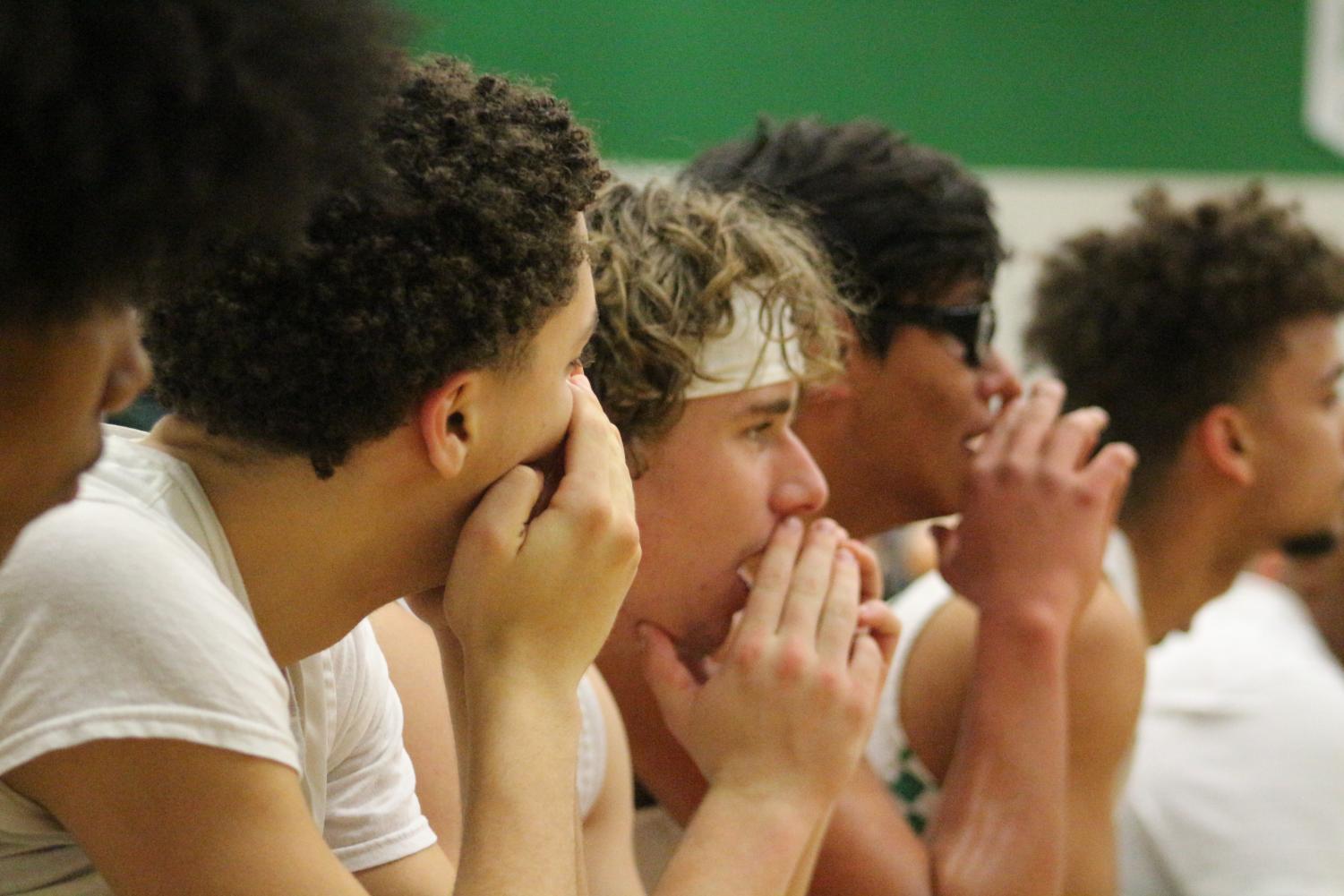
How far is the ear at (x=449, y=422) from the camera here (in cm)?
98

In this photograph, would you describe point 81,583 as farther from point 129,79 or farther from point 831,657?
point 831,657

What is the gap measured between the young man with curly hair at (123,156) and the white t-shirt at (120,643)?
0.27 feet

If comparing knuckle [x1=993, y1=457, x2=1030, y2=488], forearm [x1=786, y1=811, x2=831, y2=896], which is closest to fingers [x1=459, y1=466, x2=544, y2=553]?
forearm [x1=786, y1=811, x2=831, y2=896]

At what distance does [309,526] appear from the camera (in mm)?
989


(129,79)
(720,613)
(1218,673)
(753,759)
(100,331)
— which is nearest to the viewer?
(129,79)

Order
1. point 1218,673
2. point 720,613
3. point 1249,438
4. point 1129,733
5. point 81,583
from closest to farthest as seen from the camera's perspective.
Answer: point 81,583 → point 720,613 → point 1129,733 → point 1249,438 → point 1218,673

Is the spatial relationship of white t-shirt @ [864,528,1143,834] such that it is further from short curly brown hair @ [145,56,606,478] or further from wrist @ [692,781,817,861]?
short curly brown hair @ [145,56,606,478]

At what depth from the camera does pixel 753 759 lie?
1316 mm

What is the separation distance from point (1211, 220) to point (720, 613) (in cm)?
136

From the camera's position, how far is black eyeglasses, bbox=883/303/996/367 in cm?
190

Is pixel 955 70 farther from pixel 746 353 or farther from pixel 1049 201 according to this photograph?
pixel 746 353

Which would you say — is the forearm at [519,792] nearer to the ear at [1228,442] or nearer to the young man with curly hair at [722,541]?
the young man with curly hair at [722,541]

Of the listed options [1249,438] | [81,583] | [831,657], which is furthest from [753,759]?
[1249,438]

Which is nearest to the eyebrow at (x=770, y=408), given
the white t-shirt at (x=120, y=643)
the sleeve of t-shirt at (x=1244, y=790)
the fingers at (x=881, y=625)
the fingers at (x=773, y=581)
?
the fingers at (x=773, y=581)
